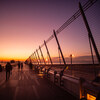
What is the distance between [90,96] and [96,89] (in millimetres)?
500

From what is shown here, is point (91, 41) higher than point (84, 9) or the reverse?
the reverse

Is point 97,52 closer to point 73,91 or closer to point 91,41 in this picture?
point 91,41

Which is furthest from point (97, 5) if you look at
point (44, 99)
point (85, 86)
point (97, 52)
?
point (44, 99)

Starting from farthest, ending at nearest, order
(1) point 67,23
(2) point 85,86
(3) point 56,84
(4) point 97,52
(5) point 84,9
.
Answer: (3) point 56,84 < (1) point 67,23 < (5) point 84,9 < (4) point 97,52 < (2) point 85,86

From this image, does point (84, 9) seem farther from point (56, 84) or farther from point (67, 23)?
point (56, 84)

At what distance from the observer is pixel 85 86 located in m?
4.06

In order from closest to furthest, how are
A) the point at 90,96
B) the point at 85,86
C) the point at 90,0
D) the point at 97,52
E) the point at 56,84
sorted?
1. the point at 90,96
2. the point at 85,86
3. the point at 97,52
4. the point at 90,0
5. the point at 56,84

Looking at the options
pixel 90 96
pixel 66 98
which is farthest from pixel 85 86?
pixel 66 98

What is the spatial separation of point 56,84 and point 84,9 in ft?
18.3

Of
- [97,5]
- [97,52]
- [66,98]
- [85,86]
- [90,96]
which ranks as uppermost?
[97,5]

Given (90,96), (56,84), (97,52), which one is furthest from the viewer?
(56,84)

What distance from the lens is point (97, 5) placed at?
4.65m

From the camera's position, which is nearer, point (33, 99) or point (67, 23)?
point (33, 99)

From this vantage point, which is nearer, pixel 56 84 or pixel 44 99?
pixel 44 99
